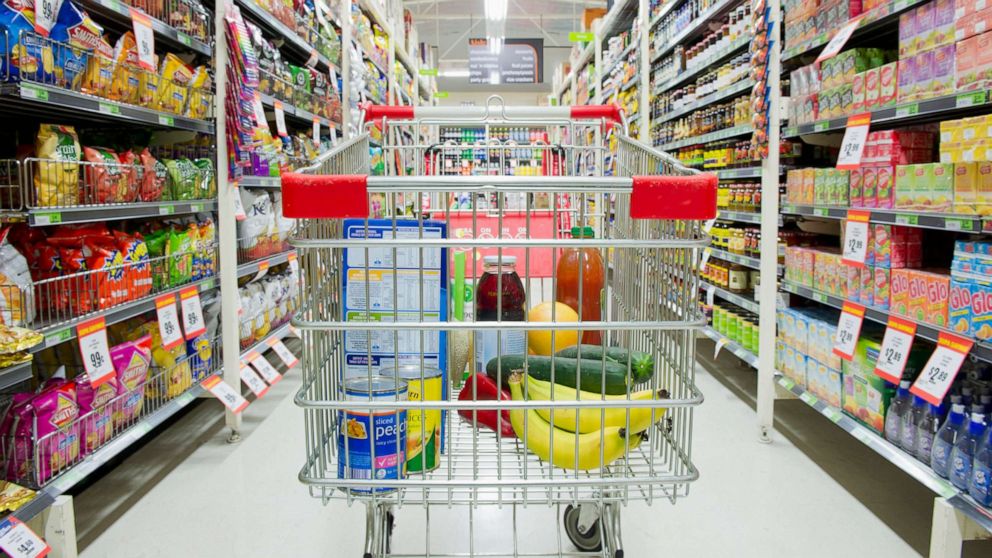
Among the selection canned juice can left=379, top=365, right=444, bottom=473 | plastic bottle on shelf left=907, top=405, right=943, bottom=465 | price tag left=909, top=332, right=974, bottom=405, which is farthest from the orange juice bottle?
plastic bottle on shelf left=907, top=405, right=943, bottom=465

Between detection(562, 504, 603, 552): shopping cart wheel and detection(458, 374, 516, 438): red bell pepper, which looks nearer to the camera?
detection(458, 374, 516, 438): red bell pepper

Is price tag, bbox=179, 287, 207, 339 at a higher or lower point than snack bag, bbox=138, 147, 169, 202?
lower

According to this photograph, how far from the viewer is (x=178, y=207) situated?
2625 mm

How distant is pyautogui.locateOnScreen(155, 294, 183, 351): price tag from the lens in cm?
246

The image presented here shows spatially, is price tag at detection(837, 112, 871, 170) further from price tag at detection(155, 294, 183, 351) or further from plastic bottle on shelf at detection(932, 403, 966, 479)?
price tag at detection(155, 294, 183, 351)

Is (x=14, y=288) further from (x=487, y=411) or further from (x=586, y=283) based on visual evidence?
(x=586, y=283)

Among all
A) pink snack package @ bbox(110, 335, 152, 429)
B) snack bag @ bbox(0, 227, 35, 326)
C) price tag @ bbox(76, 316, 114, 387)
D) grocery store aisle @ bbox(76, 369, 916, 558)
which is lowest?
grocery store aisle @ bbox(76, 369, 916, 558)

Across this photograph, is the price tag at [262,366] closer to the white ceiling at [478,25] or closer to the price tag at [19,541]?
the price tag at [19,541]

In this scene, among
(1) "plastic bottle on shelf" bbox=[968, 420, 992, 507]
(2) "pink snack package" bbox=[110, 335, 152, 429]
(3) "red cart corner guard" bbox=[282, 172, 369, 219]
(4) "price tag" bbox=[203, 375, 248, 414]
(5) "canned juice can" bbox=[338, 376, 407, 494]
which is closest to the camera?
(3) "red cart corner guard" bbox=[282, 172, 369, 219]

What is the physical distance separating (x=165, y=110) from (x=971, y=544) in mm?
3051

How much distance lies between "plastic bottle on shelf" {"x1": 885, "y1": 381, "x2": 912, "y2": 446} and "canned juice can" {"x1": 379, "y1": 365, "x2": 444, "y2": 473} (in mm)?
1685

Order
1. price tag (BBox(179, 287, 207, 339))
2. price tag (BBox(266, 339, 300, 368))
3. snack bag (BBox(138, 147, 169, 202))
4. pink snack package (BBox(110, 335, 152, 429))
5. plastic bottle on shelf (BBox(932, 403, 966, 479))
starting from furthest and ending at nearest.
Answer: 1. price tag (BBox(266, 339, 300, 368))
2. price tag (BBox(179, 287, 207, 339))
3. snack bag (BBox(138, 147, 169, 202))
4. pink snack package (BBox(110, 335, 152, 429))
5. plastic bottle on shelf (BBox(932, 403, 966, 479))

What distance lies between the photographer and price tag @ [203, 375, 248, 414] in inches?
109

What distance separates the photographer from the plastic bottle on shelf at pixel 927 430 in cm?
204
